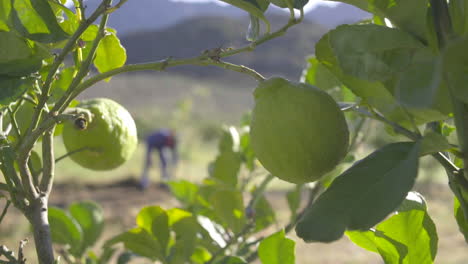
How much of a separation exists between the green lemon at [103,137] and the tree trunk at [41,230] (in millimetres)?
101

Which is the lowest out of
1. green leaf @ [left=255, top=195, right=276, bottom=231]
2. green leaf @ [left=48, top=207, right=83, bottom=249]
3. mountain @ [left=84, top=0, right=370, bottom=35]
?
mountain @ [left=84, top=0, right=370, bottom=35]

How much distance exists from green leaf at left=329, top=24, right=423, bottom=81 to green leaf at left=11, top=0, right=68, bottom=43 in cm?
27

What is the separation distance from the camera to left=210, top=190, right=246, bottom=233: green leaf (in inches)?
29.3

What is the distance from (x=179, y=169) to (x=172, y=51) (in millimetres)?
15285

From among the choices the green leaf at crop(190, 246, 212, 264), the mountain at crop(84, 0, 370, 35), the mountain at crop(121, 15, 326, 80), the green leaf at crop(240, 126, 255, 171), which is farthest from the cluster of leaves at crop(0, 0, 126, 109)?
the mountain at crop(84, 0, 370, 35)

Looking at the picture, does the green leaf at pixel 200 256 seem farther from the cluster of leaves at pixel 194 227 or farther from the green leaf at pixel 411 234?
the green leaf at pixel 411 234

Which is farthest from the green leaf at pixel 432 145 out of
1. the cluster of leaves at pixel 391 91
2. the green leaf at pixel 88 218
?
the green leaf at pixel 88 218

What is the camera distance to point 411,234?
20.2 inches

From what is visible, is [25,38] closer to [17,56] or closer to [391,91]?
[17,56]

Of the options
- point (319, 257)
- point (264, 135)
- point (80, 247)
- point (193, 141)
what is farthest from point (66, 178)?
point (264, 135)

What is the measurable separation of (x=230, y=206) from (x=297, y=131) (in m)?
0.33

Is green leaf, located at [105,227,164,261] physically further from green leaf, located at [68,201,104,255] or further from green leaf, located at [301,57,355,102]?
green leaf, located at [301,57,355,102]

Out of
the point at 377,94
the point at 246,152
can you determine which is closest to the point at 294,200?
the point at 246,152

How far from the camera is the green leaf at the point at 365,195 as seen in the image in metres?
0.35
